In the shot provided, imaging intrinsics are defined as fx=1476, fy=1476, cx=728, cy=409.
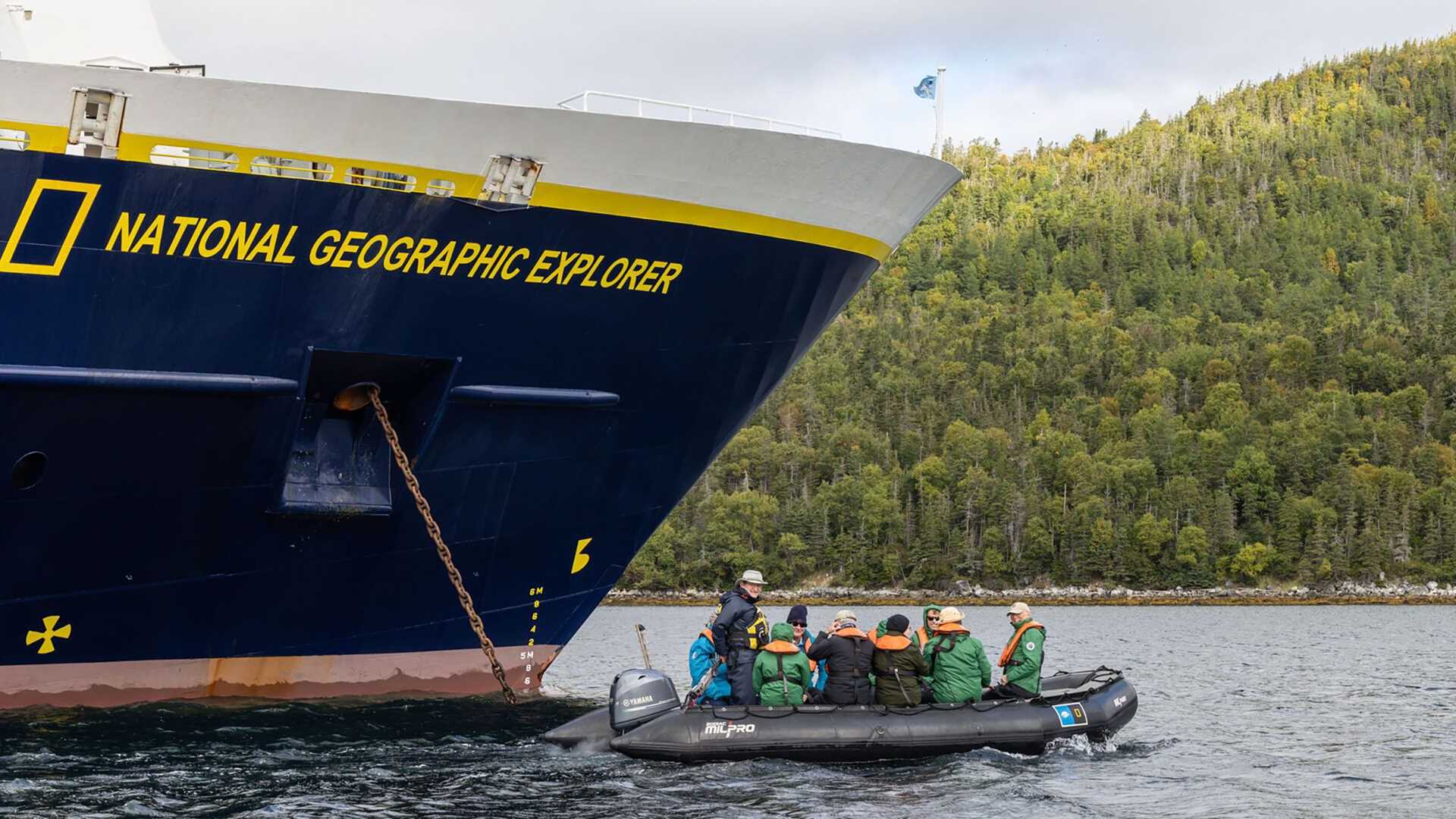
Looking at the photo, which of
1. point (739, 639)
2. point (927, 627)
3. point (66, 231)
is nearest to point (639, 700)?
point (739, 639)

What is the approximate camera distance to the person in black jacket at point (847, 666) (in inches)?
636

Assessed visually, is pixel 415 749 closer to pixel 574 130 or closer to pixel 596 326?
pixel 596 326

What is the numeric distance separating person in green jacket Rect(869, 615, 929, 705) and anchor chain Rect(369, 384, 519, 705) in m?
4.05

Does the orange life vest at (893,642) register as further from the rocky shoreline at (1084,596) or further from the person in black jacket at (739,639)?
the rocky shoreline at (1084,596)

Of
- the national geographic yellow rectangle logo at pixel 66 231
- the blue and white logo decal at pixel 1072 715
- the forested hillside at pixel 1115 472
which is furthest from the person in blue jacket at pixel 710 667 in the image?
the forested hillside at pixel 1115 472

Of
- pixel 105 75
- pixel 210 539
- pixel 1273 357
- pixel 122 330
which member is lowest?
pixel 210 539

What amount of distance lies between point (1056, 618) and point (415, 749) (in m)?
81.1

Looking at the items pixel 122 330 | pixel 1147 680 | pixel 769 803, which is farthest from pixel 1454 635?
pixel 122 330

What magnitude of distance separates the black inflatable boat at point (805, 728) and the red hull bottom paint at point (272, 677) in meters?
1.73

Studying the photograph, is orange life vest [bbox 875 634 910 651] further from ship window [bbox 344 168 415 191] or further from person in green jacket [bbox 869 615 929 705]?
ship window [bbox 344 168 415 191]

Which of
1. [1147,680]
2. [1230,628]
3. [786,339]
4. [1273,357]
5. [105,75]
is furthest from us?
[1273,357]

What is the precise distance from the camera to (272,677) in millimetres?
16078

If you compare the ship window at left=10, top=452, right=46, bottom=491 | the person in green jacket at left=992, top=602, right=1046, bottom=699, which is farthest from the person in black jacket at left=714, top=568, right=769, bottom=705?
the ship window at left=10, top=452, right=46, bottom=491

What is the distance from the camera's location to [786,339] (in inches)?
726
